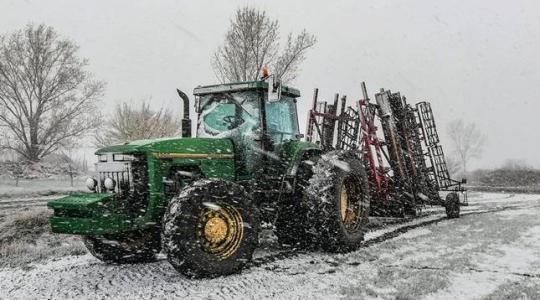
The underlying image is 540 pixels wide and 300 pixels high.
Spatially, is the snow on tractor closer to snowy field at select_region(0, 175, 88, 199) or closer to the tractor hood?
the tractor hood

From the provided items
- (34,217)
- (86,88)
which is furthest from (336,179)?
(86,88)

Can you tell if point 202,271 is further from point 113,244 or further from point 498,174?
point 498,174

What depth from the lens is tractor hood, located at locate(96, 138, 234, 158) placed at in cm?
536

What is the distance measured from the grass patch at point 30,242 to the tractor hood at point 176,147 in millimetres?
1875

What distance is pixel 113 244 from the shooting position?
5742 mm

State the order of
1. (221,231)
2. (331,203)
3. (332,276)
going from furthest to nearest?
1. (331,203)
2. (221,231)
3. (332,276)

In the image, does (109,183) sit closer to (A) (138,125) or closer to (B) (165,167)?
(B) (165,167)

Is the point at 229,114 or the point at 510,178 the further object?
the point at 510,178

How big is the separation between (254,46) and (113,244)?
15450mm

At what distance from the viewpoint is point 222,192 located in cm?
517

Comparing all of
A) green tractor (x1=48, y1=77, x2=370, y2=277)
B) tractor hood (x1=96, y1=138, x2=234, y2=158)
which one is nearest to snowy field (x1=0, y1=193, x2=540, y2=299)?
green tractor (x1=48, y1=77, x2=370, y2=277)

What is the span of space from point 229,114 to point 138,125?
14229 millimetres

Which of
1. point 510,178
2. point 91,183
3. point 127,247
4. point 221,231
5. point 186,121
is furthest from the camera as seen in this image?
point 510,178

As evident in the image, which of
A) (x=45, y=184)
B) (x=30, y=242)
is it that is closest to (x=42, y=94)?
(x=45, y=184)
